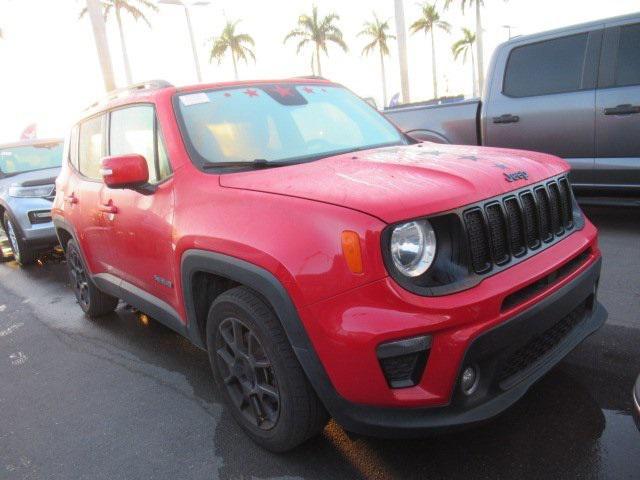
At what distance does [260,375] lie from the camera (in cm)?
234

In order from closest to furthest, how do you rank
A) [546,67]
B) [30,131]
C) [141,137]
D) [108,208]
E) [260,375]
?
1. [260,375]
2. [141,137]
3. [108,208]
4. [546,67]
5. [30,131]

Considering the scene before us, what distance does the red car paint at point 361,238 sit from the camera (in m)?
1.82

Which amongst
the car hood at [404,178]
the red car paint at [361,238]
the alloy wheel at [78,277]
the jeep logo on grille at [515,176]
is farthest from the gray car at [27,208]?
the jeep logo on grille at [515,176]

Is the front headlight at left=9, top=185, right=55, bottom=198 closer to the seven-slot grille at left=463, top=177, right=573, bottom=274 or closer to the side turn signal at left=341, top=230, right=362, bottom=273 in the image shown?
the side turn signal at left=341, top=230, right=362, bottom=273

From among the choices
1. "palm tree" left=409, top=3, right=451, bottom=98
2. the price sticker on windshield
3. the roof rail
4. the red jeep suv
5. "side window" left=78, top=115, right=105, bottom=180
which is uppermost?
"palm tree" left=409, top=3, right=451, bottom=98

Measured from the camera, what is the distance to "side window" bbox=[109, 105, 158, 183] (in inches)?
118

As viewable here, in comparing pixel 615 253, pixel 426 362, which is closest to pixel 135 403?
pixel 426 362

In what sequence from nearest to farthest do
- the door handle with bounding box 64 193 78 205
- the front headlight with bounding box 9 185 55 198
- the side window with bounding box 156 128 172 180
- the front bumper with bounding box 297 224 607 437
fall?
the front bumper with bounding box 297 224 607 437 → the side window with bounding box 156 128 172 180 → the door handle with bounding box 64 193 78 205 → the front headlight with bounding box 9 185 55 198

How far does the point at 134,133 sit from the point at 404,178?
1928 mm

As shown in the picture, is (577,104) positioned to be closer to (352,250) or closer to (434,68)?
(352,250)

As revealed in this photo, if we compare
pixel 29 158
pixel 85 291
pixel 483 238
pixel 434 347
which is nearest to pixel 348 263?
pixel 434 347

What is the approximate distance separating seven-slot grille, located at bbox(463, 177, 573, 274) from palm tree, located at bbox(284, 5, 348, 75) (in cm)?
3937

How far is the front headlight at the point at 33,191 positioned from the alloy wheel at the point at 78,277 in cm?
246

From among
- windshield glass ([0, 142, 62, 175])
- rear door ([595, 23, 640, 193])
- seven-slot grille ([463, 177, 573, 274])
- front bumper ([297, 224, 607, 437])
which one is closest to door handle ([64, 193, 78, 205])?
front bumper ([297, 224, 607, 437])
